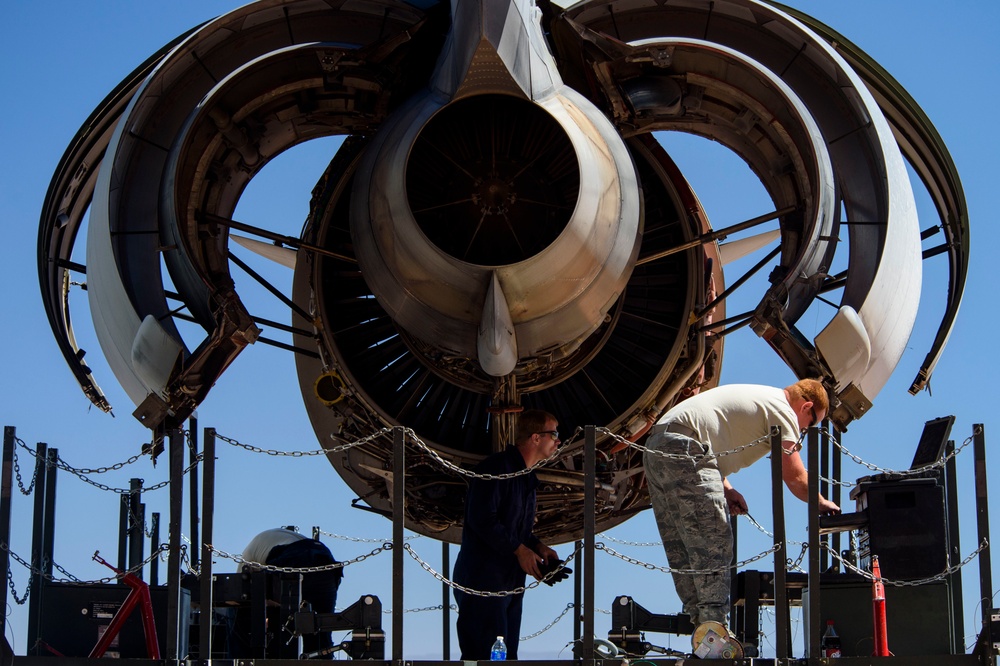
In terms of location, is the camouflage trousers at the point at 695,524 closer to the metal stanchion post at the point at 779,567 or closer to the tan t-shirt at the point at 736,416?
the tan t-shirt at the point at 736,416

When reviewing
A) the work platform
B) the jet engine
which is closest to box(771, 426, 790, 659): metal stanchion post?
the work platform

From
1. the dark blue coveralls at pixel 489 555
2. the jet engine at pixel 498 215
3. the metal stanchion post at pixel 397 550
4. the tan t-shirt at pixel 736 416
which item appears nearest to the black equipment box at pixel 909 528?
the tan t-shirt at pixel 736 416

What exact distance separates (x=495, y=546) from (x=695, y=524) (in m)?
1.42

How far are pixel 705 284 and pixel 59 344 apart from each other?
566 centimetres

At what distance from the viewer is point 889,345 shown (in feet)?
34.3

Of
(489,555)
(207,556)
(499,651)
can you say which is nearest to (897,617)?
(499,651)

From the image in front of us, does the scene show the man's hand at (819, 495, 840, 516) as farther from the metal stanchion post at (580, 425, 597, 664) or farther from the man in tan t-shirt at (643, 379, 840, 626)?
the metal stanchion post at (580, 425, 597, 664)

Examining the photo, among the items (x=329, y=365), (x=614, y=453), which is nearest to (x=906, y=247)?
(x=614, y=453)

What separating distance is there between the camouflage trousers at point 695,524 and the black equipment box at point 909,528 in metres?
1.01

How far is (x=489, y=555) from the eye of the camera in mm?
9555

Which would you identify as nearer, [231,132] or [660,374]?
[231,132]

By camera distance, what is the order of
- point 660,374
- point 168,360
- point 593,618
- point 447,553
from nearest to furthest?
1. point 593,618
2. point 168,360
3. point 660,374
4. point 447,553

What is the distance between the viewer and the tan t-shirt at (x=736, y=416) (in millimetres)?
8852

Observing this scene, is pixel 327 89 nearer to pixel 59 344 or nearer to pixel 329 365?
pixel 329 365
